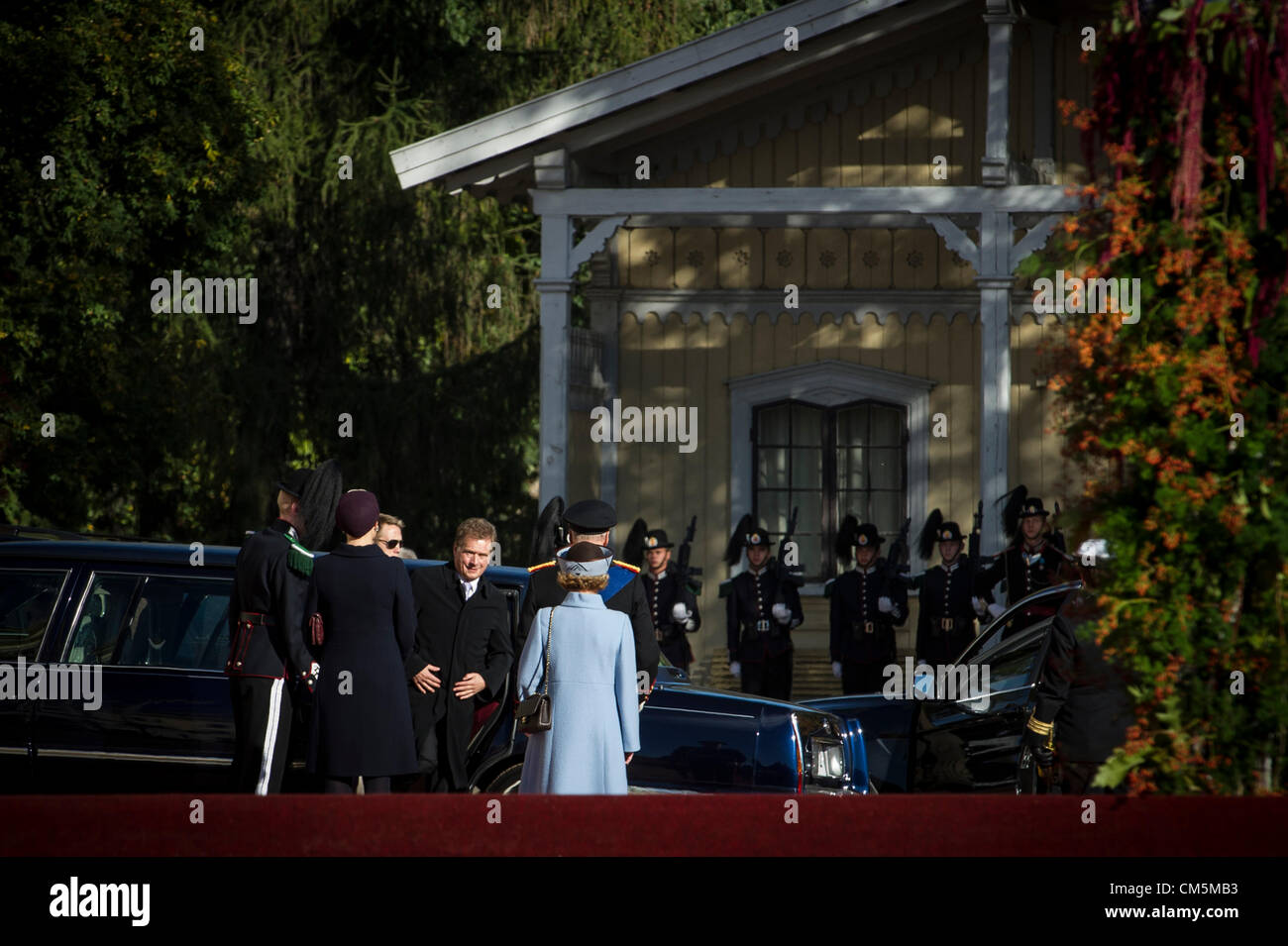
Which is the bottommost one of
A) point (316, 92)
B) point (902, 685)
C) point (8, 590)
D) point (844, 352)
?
point (902, 685)

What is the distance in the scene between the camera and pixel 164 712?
7.96 metres

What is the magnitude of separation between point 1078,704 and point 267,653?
11.8 feet

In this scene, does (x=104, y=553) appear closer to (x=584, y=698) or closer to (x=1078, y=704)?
(x=584, y=698)

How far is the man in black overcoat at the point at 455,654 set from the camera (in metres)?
8.10

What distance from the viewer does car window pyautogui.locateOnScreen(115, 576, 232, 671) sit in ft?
26.6

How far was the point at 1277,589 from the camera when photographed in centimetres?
537

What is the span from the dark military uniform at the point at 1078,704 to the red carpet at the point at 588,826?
2.29 ft

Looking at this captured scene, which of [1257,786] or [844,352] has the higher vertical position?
[844,352]

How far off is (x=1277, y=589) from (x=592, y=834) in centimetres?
234

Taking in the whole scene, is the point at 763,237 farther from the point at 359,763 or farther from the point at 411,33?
the point at 359,763

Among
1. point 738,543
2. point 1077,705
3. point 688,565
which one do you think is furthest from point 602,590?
point 688,565
